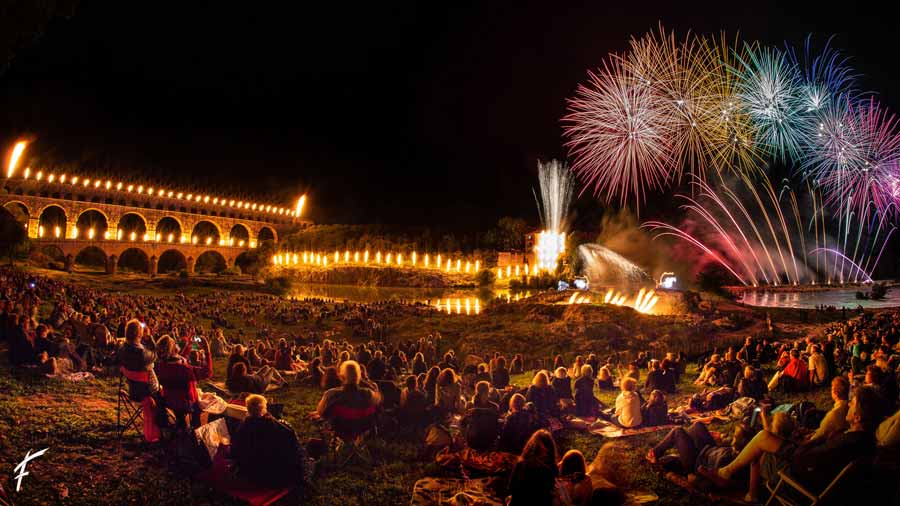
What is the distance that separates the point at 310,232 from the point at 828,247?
198 ft

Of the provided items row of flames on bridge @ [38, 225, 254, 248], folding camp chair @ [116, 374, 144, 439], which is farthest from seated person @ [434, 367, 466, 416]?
row of flames on bridge @ [38, 225, 254, 248]

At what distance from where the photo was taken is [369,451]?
6098 millimetres

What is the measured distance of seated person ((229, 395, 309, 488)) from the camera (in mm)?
5355

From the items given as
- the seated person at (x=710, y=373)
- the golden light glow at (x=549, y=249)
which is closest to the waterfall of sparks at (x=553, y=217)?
the golden light glow at (x=549, y=249)

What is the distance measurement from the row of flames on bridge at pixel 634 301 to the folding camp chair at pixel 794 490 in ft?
40.9

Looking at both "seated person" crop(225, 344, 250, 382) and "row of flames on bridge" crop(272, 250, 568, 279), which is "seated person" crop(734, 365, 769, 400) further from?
"row of flames on bridge" crop(272, 250, 568, 279)

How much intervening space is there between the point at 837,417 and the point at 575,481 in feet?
10.5

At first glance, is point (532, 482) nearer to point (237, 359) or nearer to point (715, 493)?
point (715, 493)

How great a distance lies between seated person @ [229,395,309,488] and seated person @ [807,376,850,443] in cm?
587

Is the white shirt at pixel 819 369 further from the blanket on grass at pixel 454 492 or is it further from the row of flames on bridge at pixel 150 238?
the row of flames on bridge at pixel 150 238

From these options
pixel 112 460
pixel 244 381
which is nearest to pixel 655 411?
pixel 244 381

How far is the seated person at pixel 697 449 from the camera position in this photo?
5547mm

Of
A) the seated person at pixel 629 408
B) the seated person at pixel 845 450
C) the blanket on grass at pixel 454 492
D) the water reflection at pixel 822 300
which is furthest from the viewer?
the water reflection at pixel 822 300

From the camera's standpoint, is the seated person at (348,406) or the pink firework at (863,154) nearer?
the seated person at (348,406)
